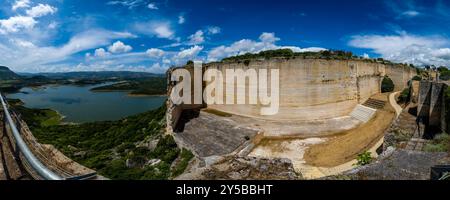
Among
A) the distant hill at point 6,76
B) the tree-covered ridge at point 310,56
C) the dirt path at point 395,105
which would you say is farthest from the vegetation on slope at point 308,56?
the distant hill at point 6,76

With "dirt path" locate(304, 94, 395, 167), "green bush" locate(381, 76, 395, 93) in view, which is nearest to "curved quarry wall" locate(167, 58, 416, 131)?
"dirt path" locate(304, 94, 395, 167)

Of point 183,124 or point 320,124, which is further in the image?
point 183,124

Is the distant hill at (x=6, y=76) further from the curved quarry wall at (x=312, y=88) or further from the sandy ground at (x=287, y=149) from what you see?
the sandy ground at (x=287, y=149)

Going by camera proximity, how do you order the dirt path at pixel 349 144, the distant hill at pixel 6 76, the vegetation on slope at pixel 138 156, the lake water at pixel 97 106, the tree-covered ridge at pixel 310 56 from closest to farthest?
the dirt path at pixel 349 144 → the vegetation on slope at pixel 138 156 → the tree-covered ridge at pixel 310 56 → the lake water at pixel 97 106 → the distant hill at pixel 6 76

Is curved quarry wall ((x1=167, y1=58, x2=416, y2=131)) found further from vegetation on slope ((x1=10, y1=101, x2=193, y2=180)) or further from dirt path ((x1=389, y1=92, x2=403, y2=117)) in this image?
dirt path ((x1=389, y1=92, x2=403, y2=117))
